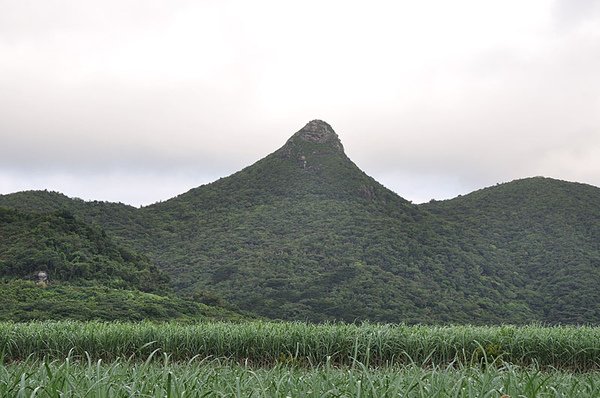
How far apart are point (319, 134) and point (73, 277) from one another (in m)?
58.6

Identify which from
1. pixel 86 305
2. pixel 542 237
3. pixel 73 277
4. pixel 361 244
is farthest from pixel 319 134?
pixel 86 305

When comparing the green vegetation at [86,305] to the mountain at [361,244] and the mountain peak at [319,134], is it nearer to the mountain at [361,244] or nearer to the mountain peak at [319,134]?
the mountain at [361,244]

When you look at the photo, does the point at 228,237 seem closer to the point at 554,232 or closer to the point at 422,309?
the point at 422,309

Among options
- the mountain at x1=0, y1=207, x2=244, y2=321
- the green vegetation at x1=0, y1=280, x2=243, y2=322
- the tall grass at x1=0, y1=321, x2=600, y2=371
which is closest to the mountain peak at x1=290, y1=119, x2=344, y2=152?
the mountain at x1=0, y1=207, x2=244, y2=321

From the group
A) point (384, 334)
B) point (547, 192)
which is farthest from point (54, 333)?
point (547, 192)

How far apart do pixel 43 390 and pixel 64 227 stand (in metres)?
38.2

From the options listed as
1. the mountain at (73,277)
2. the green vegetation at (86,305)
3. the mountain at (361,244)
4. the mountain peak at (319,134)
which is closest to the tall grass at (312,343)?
the green vegetation at (86,305)

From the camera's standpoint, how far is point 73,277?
33.3 meters

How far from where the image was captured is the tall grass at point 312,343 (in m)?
8.33

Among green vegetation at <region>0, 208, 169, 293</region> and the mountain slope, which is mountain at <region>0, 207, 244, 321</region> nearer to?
green vegetation at <region>0, 208, 169, 293</region>

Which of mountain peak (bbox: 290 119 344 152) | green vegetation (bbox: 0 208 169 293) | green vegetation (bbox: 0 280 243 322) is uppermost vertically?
mountain peak (bbox: 290 119 344 152)

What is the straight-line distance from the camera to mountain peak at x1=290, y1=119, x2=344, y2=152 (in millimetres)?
87312

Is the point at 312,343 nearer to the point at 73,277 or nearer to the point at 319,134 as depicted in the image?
the point at 73,277

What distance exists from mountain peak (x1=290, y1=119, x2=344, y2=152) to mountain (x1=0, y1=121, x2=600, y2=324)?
578 centimetres
